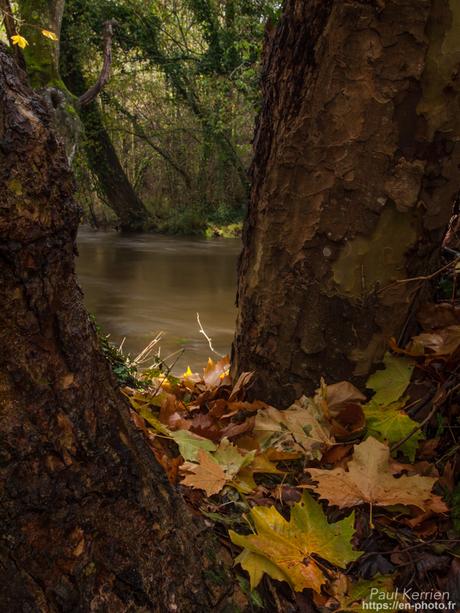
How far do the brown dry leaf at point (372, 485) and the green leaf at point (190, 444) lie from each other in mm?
280

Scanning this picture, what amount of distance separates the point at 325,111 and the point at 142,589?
1224 millimetres

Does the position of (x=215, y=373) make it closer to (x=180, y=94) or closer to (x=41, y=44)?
(x=41, y=44)

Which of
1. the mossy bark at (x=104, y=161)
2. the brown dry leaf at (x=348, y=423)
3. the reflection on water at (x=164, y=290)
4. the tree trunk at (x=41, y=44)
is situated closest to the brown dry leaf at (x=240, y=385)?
the brown dry leaf at (x=348, y=423)

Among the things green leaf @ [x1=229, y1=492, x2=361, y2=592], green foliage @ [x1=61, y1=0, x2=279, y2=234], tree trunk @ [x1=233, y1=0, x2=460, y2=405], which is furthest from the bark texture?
green leaf @ [x1=229, y1=492, x2=361, y2=592]

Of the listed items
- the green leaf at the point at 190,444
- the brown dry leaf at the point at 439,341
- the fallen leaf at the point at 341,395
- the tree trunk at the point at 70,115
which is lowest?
the green leaf at the point at 190,444

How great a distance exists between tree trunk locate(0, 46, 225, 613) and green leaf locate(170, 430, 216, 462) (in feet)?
1.28

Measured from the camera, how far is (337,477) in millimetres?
1185

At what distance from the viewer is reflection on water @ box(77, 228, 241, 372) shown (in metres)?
7.46

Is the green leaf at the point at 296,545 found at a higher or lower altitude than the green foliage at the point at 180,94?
lower

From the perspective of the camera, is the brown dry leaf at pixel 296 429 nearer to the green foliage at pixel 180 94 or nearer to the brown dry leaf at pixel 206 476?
the brown dry leaf at pixel 206 476

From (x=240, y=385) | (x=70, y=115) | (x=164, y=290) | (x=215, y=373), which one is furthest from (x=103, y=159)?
(x=240, y=385)

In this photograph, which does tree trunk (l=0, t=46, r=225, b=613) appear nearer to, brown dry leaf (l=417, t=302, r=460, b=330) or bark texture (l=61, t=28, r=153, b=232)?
brown dry leaf (l=417, t=302, r=460, b=330)

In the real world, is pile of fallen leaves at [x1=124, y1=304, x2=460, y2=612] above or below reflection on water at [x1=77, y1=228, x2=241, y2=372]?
above

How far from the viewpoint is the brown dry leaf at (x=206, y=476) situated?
113cm
